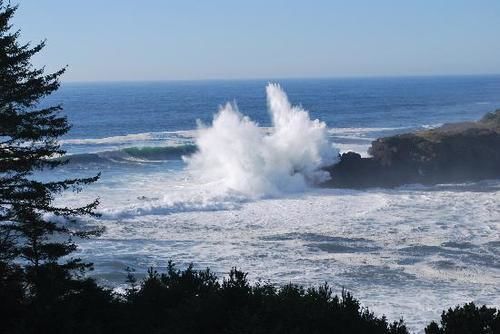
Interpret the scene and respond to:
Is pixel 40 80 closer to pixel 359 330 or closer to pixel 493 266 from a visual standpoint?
pixel 359 330

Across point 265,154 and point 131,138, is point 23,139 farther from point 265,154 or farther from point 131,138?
point 131,138

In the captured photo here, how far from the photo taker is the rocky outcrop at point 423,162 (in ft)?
124

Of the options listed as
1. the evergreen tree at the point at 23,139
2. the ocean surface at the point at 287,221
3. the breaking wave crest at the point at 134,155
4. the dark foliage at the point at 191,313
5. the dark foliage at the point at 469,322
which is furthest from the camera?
the breaking wave crest at the point at 134,155

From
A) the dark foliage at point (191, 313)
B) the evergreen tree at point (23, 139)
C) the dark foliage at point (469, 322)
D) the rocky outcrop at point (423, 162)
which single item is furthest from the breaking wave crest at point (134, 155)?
the dark foliage at point (469, 322)

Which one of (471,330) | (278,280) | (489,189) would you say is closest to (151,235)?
(278,280)

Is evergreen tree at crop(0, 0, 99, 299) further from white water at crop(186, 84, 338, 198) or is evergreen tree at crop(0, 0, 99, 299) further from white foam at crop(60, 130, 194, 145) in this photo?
white foam at crop(60, 130, 194, 145)

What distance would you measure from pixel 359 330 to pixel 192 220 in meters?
17.9

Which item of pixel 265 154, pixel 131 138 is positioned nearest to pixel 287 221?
pixel 265 154

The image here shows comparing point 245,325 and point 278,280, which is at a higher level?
point 245,325

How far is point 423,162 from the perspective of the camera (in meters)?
39.7

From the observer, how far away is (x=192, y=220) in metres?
27.5

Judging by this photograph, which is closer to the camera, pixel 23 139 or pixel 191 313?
pixel 191 313

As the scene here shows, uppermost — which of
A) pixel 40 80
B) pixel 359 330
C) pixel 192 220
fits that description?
pixel 40 80

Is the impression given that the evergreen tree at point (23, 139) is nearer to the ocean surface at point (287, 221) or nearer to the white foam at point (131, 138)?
the ocean surface at point (287, 221)
